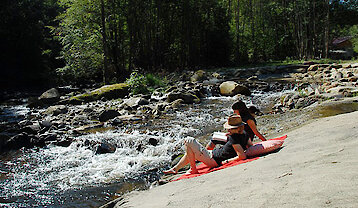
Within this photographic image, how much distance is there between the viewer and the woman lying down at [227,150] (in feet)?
14.6

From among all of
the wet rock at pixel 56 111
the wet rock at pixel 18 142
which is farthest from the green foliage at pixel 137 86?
the wet rock at pixel 18 142

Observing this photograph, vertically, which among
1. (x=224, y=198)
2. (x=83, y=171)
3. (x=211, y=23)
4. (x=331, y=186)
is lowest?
(x=83, y=171)

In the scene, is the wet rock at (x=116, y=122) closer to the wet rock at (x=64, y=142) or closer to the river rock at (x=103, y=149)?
the wet rock at (x=64, y=142)

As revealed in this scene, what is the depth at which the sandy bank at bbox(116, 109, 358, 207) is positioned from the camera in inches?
82.7

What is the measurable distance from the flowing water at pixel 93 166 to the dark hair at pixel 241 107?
2353 millimetres

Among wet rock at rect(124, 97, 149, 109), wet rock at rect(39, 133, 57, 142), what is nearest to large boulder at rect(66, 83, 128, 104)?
wet rock at rect(124, 97, 149, 109)

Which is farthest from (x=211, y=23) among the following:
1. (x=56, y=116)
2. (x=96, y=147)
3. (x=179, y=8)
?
(x=96, y=147)

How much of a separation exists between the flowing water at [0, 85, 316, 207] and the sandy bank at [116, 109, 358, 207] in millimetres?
Result: 1775

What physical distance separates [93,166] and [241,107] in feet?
12.8

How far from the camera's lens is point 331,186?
7.06 feet

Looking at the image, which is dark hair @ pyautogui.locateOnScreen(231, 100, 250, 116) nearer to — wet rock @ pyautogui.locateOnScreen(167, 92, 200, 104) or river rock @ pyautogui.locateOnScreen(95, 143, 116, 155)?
river rock @ pyautogui.locateOnScreen(95, 143, 116, 155)

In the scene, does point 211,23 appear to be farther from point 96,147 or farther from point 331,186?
point 331,186

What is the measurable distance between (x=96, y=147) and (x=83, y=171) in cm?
116

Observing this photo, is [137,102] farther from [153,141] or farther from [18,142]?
[18,142]
